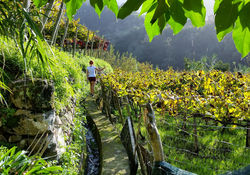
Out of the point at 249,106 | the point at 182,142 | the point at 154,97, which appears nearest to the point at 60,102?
the point at 154,97

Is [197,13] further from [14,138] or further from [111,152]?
[111,152]

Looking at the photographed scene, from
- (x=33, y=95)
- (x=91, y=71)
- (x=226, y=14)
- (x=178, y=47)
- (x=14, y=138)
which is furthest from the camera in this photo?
(x=178, y=47)

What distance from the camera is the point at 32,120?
3.44m

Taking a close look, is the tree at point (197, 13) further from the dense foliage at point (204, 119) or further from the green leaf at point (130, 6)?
the dense foliage at point (204, 119)

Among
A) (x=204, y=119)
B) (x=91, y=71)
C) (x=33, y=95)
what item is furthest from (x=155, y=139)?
(x=91, y=71)

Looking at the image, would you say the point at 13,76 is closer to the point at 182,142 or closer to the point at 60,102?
the point at 60,102

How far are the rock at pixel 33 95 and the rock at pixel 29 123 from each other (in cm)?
12

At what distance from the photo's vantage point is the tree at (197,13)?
2.40 ft

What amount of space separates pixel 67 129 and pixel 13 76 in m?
1.57

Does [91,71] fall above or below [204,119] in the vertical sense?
above

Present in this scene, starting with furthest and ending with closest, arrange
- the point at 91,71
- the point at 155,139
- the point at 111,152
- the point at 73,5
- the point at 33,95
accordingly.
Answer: the point at 91,71, the point at 111,152, the point at 33,95, the point at 155,139, the point at 73,5

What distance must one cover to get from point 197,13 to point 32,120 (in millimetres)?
3382

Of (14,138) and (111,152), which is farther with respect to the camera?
(111,152)

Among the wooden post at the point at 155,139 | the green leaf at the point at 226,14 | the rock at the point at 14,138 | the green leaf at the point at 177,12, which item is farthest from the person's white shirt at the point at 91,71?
the green leaf at the point at 226,14
